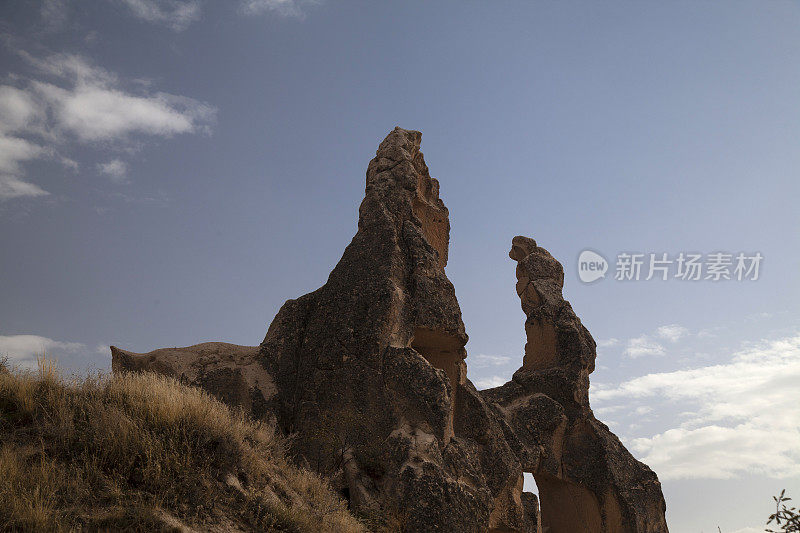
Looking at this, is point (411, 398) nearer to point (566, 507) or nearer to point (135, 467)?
point (135, 467)

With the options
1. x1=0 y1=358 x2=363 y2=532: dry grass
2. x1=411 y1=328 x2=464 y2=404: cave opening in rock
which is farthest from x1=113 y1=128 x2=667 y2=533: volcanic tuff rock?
x1=0 y1=358 x2=363 y2=532: dry grass

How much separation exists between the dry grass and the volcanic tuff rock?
137 centimetres

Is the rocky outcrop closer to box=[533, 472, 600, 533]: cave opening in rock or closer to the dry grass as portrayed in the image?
the dry grass

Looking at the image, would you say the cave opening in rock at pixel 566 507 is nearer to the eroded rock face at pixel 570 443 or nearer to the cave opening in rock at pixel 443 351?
the eroded rock face at pixel 570 443

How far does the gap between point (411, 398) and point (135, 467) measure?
491cm

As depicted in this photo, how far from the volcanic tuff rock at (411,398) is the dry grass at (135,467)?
1.37 meters

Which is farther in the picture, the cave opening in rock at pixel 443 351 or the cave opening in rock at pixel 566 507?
the cave opening in rock at pixel 566 507

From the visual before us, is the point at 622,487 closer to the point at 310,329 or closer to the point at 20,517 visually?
the point at 310,329

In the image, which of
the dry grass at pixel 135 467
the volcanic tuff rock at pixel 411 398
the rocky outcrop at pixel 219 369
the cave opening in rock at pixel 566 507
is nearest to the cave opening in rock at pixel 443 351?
the volcanic tuff rock at pixel 411 398

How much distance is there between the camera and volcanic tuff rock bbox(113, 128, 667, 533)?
34.2 ft

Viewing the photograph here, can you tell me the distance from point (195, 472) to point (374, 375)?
423cm

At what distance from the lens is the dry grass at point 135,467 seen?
650 cm

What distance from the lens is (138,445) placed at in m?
7.56

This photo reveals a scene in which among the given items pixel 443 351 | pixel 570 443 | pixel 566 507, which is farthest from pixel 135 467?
pixel 566 507
